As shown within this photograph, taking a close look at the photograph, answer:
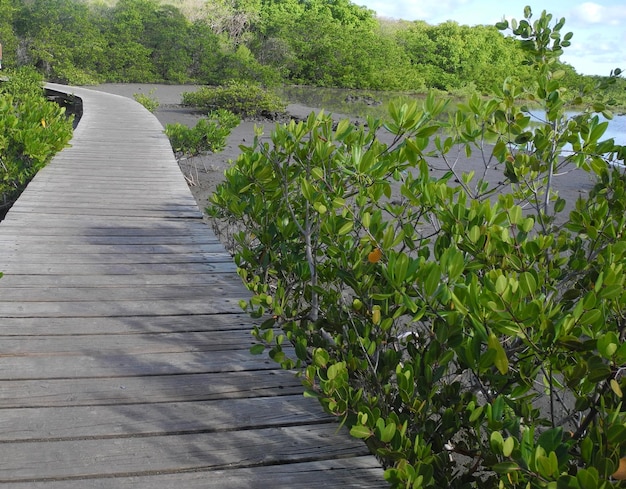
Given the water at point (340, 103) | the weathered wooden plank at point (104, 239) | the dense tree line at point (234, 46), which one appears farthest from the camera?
the dense tree line at point (234, 46)

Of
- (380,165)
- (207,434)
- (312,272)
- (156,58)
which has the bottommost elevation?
(207,434)

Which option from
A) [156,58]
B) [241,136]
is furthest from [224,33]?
[241,136]

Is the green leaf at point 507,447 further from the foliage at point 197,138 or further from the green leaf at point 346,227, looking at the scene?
the foliage at point 197,138

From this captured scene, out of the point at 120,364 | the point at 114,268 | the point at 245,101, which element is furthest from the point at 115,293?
the point at 245,101

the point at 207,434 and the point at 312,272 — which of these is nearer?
the point at 207,434

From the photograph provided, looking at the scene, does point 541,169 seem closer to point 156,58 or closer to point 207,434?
point 207,434

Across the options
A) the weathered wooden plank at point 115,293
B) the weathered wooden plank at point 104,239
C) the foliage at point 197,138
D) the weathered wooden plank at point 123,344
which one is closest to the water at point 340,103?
the foliage at point 197,138

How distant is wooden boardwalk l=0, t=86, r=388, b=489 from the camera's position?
5.36ft

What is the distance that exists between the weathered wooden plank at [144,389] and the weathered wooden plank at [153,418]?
0.13ft

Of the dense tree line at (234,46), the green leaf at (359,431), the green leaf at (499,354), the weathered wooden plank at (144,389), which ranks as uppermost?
the dense tree line at (234,46)

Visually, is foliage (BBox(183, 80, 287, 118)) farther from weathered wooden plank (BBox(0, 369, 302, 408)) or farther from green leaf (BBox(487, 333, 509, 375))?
green leaf (BBox(487, 333, 509, 375))

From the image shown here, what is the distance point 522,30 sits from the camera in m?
2.49

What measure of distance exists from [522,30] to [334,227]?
1.27m

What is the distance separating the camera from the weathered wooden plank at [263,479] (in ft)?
5.11
